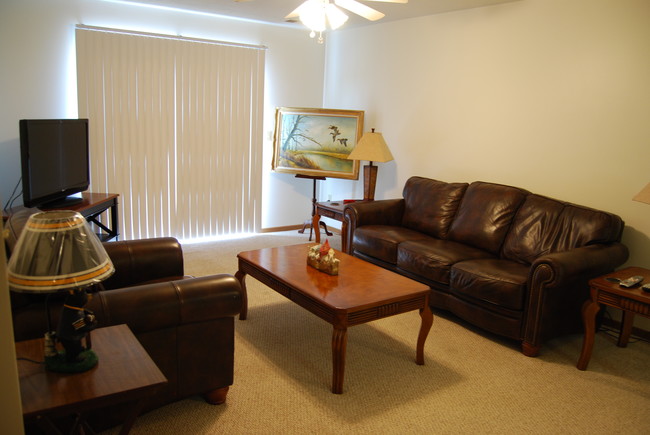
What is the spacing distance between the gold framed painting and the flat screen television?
2.21 m

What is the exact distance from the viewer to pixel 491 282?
11.3 feet

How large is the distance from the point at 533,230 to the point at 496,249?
1.10ft

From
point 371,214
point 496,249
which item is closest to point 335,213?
point 371,214

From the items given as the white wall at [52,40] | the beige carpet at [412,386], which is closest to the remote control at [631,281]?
the beige carpet at [412,386]

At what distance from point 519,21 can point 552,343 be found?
8.69ft

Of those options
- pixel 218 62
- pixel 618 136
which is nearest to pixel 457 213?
pixel 618 136

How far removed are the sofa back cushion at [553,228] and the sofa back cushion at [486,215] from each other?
73 millimetres

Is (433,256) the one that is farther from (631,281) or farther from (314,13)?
(314,13)

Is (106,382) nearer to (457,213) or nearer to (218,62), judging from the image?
(457,213)

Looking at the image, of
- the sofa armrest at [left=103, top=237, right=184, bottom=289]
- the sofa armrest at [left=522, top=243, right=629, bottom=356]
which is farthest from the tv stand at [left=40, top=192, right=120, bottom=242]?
the sofa armrest at [left=522, top=243, right=629, bottom=356]

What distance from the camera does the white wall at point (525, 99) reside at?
366cm

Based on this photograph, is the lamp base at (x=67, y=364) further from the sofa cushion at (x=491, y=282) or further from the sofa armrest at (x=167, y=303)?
the sofa cushion at (x=491, y=282)

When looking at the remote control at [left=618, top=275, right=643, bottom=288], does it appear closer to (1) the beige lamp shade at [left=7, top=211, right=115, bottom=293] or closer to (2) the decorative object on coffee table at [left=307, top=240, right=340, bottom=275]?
(2) the decorative object on coffee table at [left=307, top=240, right=340, bottom=275]

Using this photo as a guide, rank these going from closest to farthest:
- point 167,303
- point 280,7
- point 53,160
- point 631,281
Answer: point 167,303 < point 631,281 < point 53,160 < point 280,7
